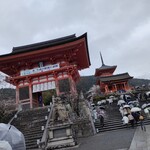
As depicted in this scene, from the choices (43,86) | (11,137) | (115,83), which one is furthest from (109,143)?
(115,83)

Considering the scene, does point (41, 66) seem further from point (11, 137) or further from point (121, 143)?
point (11, 137)

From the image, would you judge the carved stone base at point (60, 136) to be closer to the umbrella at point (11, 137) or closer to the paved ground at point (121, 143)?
the paved ground at point (121, 143)

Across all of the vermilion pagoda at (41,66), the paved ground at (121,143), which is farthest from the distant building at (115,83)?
the paved ground at (121,143)

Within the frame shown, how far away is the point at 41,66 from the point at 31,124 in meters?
8.57

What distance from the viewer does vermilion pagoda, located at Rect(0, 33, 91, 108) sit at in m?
22.0

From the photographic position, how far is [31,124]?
1603cm

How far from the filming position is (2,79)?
22.6 meters

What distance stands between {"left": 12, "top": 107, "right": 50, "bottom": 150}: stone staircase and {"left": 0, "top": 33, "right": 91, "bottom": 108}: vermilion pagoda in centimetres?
321

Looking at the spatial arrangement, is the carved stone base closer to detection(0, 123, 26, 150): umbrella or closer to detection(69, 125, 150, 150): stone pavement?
detection(69, 125, 150, 150): stone pavement

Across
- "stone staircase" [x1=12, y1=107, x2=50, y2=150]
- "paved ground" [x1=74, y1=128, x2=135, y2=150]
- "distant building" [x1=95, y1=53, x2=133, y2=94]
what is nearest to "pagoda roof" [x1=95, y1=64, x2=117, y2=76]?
"distant building" [x1=95, y1=53, x2=133, y2=94]

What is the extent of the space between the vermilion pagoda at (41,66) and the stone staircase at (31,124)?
321 centimetres

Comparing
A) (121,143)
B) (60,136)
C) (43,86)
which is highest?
(43,86)

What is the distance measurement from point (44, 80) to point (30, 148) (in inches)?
435

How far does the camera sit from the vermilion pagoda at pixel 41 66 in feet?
72.1
